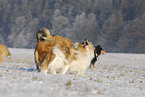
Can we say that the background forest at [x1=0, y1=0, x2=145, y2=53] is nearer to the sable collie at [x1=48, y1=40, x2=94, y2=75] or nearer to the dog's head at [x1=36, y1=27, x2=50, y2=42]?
the sable collie at [x1=48, y1=40, x2=94, y2=75]

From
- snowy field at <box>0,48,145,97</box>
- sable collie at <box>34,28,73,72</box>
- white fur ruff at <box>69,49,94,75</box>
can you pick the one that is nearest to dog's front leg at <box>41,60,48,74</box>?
sable collie at <box>34,28,73,72</box>

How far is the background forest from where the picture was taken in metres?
66.4

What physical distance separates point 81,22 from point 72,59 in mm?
67905

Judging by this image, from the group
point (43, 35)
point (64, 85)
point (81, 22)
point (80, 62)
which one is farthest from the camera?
point (81, 22)

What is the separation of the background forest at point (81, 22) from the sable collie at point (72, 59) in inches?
2179

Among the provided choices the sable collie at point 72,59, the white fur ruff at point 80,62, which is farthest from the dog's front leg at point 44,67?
the white fur ruff at point 80,62

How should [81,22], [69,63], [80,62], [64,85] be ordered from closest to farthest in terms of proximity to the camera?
→ 1. [64,85]
2. [69,63]
3. [80,62]
4. [81,22]

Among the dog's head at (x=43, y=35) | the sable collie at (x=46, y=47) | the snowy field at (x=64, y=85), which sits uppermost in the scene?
the dog's head at (x=43, y=35)

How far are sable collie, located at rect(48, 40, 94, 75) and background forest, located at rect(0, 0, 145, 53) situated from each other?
5535 centimetres

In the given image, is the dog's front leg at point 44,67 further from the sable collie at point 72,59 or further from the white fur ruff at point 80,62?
the white fur ruff at point 80,62

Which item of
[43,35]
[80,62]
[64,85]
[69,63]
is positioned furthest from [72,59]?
[64,85]

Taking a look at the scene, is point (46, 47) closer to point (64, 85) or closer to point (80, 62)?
point (80, 62)

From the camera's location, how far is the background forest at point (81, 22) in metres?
66.4

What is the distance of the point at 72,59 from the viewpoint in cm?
923
